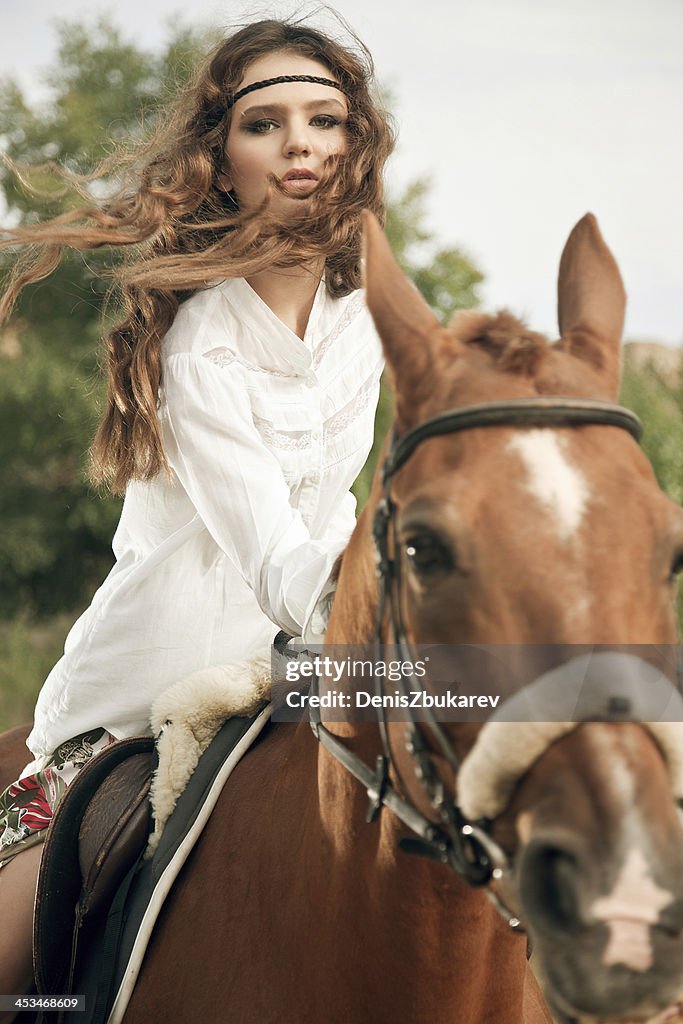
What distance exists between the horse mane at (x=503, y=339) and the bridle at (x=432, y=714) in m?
0.10

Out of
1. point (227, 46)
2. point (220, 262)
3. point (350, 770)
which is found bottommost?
point (350, 770)

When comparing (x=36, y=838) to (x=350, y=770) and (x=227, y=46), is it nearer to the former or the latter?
(x=350, y=770)

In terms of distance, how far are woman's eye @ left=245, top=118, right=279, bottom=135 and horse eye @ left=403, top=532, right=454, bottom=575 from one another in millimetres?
1522

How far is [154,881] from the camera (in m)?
2.05

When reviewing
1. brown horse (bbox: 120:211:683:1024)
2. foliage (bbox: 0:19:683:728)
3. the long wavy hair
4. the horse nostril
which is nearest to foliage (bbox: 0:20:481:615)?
foliage (bbox: 0:19:683:728)

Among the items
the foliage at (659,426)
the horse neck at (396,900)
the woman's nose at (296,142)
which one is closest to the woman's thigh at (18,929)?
the horse neck at (396,900)

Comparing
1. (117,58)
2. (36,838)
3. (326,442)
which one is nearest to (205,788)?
(36,838)

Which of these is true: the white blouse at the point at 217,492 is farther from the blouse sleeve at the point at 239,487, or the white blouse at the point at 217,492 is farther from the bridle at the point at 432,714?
the bridle at the point at 432,714

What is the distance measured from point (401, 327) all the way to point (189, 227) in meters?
1.16

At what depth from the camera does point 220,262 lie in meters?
2.31

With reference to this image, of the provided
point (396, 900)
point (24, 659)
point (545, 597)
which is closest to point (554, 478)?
point (545, 597)

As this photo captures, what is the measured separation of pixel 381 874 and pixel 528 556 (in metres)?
0.68

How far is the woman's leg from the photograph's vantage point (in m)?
2.20

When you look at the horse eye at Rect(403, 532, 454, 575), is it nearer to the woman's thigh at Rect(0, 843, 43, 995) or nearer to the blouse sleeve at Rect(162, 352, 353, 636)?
the blouse sleeve at Rect(162, 352, 353, 636)
